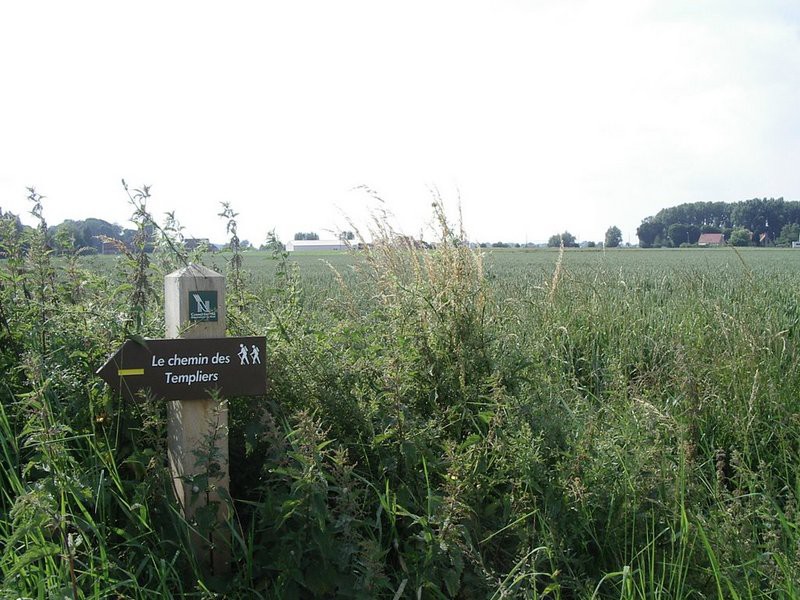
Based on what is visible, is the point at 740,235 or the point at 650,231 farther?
the point at 650,231

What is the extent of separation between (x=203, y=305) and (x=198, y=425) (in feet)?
1.56

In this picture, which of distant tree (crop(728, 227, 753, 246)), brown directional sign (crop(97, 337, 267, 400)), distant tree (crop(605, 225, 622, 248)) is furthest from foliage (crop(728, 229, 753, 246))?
brown directional sign (crop(97, 337, 267, 400))

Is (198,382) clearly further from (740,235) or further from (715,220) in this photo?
(715,220)

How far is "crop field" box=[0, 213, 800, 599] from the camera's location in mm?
2285

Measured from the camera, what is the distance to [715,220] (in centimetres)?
10300

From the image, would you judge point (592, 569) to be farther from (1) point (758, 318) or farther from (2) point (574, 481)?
(1) point (758, 318)

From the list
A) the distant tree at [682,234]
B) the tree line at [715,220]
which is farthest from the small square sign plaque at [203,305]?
the distant tree at [682,234]

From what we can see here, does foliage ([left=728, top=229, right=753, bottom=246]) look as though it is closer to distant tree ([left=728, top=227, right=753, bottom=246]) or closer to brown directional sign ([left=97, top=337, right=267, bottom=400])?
distant tree ([left=728, top=227, right=753, bottom=246])

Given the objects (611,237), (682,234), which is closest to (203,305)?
(611,237)

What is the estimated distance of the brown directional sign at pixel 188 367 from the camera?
245cm

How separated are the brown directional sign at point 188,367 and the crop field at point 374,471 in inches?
3.2

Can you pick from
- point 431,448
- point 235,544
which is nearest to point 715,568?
point 431,448

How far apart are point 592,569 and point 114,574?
187 cm

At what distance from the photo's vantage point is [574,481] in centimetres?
256
